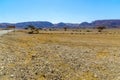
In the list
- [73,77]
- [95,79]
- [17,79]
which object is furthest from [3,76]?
[95,79]

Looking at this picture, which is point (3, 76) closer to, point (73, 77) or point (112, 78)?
point (73, 77)

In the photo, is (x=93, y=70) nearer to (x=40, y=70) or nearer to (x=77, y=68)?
(x=77, y=68)

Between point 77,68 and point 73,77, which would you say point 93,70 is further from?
point 73,77

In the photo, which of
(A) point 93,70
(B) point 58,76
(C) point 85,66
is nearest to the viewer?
(B) point 58,76

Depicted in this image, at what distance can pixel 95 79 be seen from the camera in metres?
16.7

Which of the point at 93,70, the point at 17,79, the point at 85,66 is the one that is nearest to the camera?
the point at 17,79

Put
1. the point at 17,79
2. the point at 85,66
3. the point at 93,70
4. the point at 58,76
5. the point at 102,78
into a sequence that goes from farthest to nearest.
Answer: the point at 85,66
the point at 93,70
the point at 102,78
the point at 58,76
the point at 17,79

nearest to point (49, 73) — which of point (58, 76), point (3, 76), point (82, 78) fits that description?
point (58, 76)

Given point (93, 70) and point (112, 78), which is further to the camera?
point (93, 70)

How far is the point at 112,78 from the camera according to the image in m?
17.2

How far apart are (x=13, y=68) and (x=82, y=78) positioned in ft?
13.4

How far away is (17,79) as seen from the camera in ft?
46.4

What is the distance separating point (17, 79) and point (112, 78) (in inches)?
234

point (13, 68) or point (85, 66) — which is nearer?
point (13, 68)
